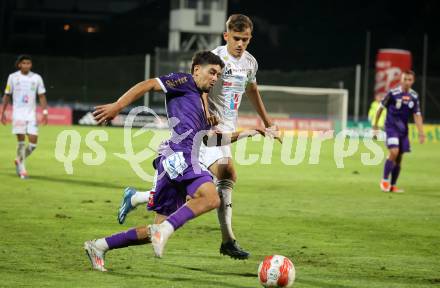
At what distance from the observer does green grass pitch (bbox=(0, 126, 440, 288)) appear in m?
8.49

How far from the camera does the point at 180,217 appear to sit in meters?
7.86

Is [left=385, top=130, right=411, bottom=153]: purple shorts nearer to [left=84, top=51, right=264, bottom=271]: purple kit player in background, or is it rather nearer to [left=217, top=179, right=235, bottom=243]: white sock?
[left=217, top=179, right=235, bottom=243]: white sock

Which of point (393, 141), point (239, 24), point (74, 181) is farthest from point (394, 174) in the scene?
point (239, 24)

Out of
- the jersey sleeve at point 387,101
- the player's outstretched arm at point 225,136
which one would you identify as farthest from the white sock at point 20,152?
the player's outstretched arm at point 225,136

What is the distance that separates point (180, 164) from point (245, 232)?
3.80 meters

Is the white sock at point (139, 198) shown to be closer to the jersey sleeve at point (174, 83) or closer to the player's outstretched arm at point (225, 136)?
the player's outstretched arm at point (225, 136)

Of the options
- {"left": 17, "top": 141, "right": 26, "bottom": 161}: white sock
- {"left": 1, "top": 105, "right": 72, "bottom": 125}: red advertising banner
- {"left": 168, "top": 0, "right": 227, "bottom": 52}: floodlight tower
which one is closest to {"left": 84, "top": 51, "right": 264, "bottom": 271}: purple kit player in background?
{"left": 17, "top": 141, "right": 26, "bottom": 161}: white sock

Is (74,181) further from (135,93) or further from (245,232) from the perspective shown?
(135,93)

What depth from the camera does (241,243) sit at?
10672 mm

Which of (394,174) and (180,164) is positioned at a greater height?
(180,164)

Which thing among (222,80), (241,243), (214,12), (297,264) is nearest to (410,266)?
(297,264)

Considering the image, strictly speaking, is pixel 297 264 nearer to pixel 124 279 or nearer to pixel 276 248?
pixel 276 248

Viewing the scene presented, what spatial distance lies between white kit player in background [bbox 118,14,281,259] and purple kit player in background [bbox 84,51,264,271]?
3.96ft

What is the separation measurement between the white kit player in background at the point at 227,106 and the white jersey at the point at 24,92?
903 cm
